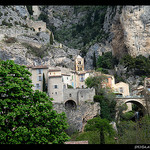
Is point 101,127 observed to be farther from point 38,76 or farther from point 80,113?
point 38,76

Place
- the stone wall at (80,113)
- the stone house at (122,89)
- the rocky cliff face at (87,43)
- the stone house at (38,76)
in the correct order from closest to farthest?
1. the stone wall at (80,113)
2. the stone house at (38,76)
3. the stone house at (122,89)
4. the rocky cliff face at (87,43)

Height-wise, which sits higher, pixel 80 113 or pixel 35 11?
pixel 35 11

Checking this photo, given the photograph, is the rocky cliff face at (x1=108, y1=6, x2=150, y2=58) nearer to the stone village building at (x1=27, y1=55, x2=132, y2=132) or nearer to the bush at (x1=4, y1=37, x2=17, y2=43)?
the stone village building at (x1=27, y1=55, x2=132, y2=132)

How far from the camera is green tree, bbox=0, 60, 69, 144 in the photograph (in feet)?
Answer: 38.8

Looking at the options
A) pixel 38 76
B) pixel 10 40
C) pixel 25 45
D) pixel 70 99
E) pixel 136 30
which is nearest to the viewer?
pixel 70 99

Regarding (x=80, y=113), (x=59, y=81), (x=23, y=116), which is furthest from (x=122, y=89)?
(x=23, y=116)

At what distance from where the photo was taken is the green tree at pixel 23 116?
11.8 metres

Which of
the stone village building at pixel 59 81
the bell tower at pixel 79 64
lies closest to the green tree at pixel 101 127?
the stone village building at pixel 59 81

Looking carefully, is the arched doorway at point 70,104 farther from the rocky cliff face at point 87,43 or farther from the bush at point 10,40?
the bush at point 10,40

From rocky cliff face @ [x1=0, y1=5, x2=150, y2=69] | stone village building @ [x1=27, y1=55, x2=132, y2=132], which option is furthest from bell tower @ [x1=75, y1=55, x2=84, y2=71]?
stone village building @ [x1=27, y1=55, x2=132, y2=132]

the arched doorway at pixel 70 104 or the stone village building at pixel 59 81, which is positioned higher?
the stone village building at pixel 59 81

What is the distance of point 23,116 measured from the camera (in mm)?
12492

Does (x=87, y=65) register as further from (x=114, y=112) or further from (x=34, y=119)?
(x=34, y=119)

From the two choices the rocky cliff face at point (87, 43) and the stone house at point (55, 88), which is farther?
the rocky cliff face at point (87, 43)
